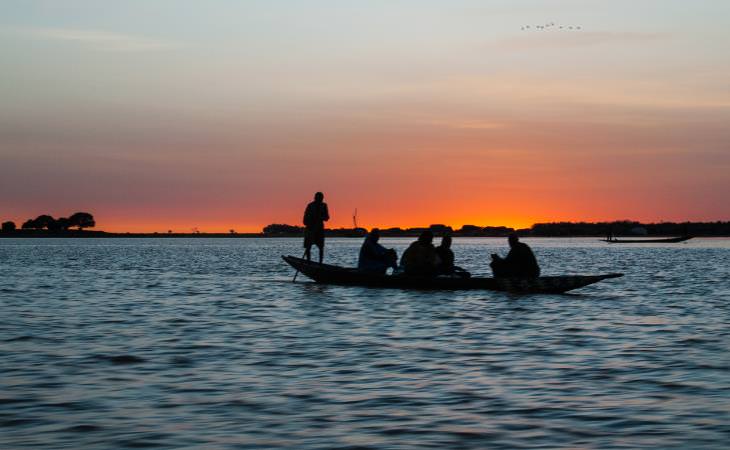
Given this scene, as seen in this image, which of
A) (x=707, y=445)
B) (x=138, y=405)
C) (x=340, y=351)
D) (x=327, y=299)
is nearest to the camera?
(x=707, y=445)

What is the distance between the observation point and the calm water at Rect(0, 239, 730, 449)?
941 cm

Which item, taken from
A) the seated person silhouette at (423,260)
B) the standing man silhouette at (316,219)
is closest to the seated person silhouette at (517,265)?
the seated person silhouette at (423,260)

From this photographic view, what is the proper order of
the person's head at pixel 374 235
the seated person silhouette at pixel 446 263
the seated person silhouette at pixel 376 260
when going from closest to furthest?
the person's head at pixel 374 235, the seated person silhouette at pixel 446 263, the seated person silhouette at pixel 376 260

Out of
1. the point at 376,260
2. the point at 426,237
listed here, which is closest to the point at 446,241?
the point at 426,237

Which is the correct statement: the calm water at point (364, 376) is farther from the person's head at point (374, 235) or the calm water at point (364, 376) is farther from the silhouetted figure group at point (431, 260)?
the person's head at point (374, 235)

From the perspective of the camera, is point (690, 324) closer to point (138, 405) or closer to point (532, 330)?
point (532, 330)

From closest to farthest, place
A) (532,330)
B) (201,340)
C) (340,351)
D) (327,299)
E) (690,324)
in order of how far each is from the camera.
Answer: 1. (340,351)
2. (201,340)
3. (532,330)
4. (690,324)
5. (327,299)

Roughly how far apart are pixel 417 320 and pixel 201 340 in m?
5.68

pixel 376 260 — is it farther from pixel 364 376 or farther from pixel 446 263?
pixel 364 376

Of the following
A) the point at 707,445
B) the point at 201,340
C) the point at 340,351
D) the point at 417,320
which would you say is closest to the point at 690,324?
the point at 417,320

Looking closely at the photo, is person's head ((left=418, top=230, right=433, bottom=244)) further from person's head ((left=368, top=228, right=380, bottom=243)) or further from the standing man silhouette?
the standing man silhouette

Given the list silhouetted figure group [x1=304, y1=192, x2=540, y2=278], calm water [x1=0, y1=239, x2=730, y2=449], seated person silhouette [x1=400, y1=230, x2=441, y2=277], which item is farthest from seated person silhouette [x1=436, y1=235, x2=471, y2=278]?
calm water [x1=0, y1=239, x2=730, y2=449]

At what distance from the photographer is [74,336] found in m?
17.7

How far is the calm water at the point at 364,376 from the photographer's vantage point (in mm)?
9414
